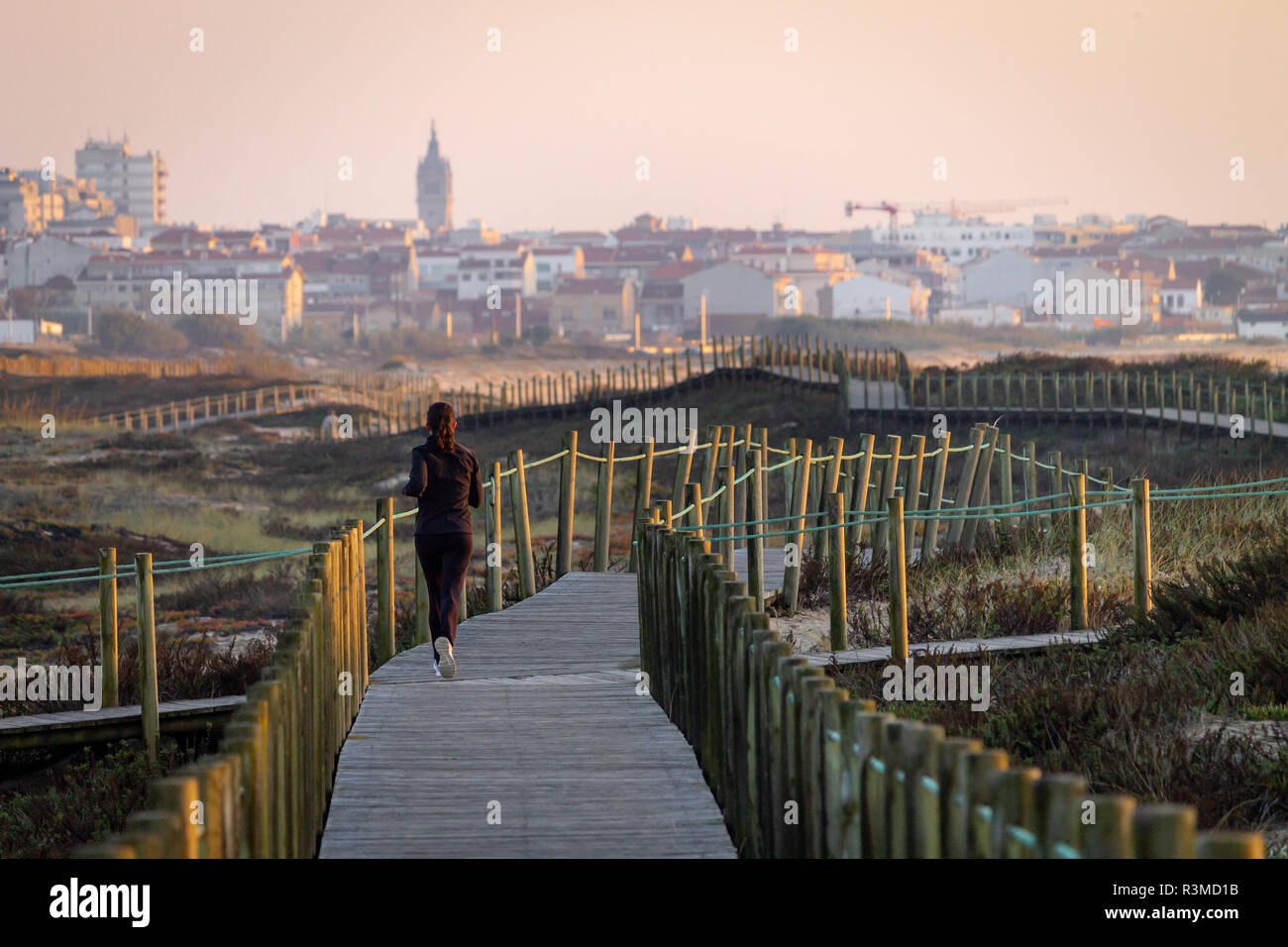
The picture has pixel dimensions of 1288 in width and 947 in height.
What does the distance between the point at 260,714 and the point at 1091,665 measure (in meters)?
5.56

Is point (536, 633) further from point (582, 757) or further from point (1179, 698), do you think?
point (1179, 698)

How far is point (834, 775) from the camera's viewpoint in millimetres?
4566

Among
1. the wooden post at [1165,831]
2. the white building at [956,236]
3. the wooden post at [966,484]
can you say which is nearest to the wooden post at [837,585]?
the wooden post at [966,484]

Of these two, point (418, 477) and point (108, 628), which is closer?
point (418, 477)

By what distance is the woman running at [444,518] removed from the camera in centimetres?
910

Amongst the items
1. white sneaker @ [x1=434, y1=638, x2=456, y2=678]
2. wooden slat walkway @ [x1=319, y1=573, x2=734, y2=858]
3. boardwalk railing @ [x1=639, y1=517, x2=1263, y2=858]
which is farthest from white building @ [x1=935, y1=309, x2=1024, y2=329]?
boardwalk railing @ [x1=639, y1=517, x2=1263, y2=858]

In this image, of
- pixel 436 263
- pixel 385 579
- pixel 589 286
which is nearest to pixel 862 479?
pixel 385 579

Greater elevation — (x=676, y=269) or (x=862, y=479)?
(x=676, y=269)

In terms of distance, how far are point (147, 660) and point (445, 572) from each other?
1.78 metres

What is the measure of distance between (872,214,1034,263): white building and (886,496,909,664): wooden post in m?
166

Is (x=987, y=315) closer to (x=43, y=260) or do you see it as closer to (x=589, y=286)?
(x=589, y=286)

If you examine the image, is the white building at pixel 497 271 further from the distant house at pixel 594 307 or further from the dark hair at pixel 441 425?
the dark hair at pixel 441 425
